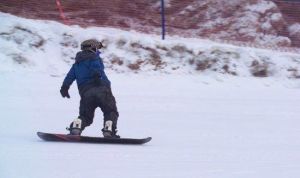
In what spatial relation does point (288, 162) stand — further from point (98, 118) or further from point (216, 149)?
point (98, 118)

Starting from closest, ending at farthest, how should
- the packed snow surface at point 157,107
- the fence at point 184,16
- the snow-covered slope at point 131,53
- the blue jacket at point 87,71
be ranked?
the packed snow surface at point 157,107 → the blue jacket at point 87,71 → the snow-covered slope at point 131,53 → the fence at point 184,16

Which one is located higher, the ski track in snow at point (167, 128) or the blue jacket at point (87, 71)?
the blue jacket at point (87, 71)

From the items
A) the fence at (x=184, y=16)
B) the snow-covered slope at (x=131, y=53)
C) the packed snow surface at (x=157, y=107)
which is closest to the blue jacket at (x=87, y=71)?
the packed snow surface at (x=157, y=107)

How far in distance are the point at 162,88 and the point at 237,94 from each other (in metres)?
1.75

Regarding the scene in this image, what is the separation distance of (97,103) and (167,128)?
2386 mm

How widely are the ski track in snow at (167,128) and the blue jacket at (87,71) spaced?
3.03 feet

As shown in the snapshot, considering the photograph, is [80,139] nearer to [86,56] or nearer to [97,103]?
[97,103]

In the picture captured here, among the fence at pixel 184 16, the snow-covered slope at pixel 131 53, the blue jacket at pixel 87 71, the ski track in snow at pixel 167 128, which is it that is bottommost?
the ski track in snow at pixel 167 128

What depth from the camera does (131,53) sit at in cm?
1633

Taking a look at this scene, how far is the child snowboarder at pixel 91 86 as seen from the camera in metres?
8.77

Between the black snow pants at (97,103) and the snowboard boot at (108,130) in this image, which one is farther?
the black snow pants at (97,103)

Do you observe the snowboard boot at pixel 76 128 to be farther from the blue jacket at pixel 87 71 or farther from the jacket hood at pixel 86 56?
the jacket hood at pixel 86 56

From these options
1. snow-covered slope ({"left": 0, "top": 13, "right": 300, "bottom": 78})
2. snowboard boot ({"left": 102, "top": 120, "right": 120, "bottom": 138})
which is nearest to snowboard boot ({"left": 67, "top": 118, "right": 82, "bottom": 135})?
snowboard boot ({"left": 102, "top": 120, "right": 120, "bottom": 138})

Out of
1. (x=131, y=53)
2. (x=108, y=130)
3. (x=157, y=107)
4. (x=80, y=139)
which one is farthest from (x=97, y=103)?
(x=131, y=53)
